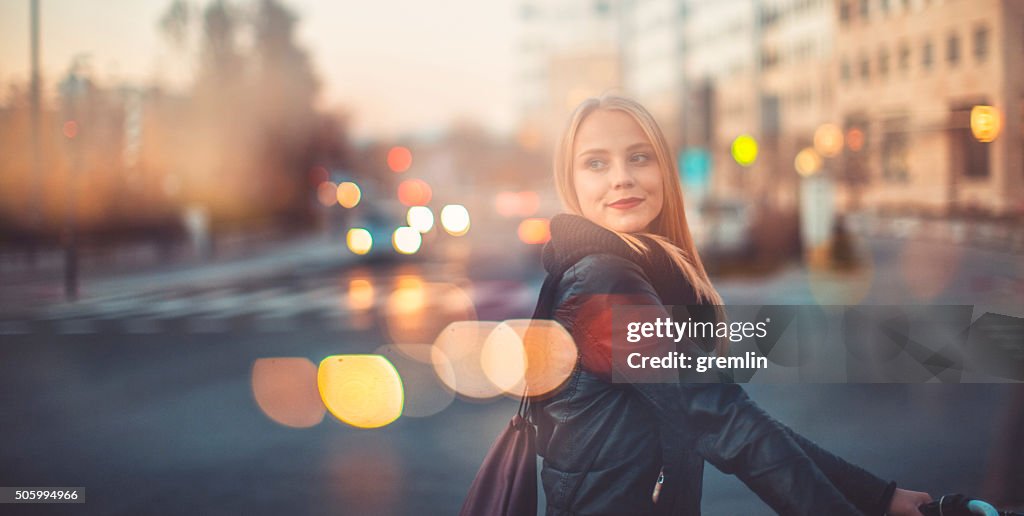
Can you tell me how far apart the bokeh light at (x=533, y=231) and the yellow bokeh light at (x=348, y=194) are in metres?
33.2

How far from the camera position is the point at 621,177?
264 cm

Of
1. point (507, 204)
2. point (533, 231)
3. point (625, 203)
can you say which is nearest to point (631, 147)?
point (625, 203)

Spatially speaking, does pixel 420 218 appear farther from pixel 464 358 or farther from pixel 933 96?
pixel 464 358

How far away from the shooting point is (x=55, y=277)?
2241 centimetres

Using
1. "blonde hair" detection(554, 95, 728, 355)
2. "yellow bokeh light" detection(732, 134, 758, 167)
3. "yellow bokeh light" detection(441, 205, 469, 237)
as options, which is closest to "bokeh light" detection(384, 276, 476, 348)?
"yellow bokeh light" detection(732, 134, 758, 167)

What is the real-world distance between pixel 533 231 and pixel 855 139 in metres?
10.1

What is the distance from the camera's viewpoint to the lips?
2.68 meters

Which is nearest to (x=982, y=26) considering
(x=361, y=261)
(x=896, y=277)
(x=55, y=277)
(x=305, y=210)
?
(x=896, y=277)

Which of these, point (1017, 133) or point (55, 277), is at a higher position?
point (1017, 133)

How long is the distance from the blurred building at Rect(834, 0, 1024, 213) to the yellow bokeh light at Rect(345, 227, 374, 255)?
41.2 ft

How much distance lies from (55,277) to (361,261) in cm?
825

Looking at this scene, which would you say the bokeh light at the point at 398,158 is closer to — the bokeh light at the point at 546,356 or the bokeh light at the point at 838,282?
the bokeh light at the point at 838,282

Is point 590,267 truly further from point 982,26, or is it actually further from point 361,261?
point 361,261

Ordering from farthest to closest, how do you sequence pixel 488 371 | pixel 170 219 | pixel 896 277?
pixel 170 219, pixel 896 277, pixel 488 371
